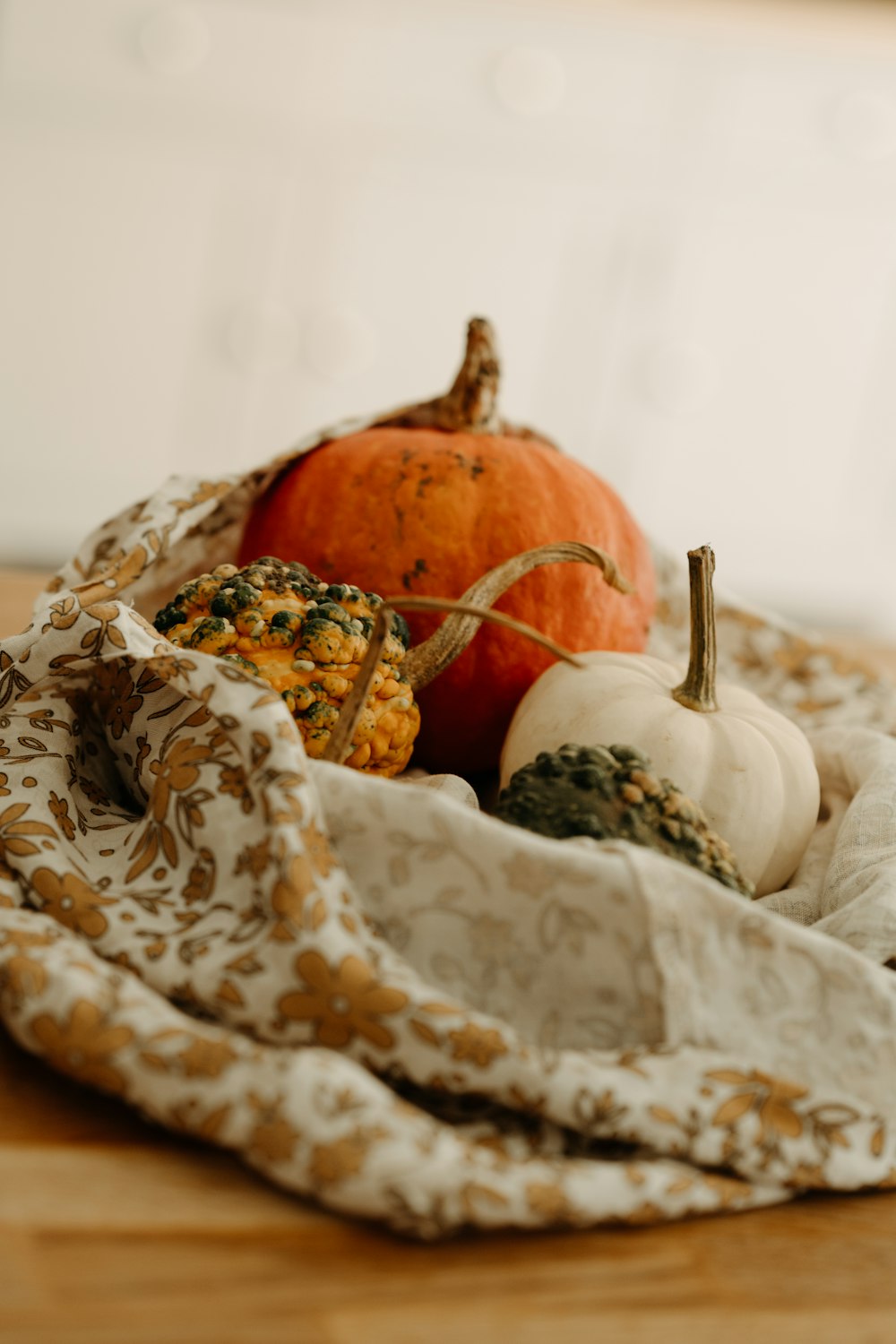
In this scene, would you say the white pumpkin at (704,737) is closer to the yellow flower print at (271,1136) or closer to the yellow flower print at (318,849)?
the yellow flower print at (318,849)

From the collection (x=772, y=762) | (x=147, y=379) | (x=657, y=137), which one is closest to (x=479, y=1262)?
(x=772, y=762)

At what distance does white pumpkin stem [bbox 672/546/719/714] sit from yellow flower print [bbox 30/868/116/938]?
0.40 metres

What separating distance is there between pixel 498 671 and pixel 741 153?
7.91 ft

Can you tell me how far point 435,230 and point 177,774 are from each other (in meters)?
2.45

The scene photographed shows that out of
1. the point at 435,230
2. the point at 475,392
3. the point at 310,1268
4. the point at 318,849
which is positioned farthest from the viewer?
the point at 435,230

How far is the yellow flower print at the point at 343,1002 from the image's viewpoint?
1.76 feet

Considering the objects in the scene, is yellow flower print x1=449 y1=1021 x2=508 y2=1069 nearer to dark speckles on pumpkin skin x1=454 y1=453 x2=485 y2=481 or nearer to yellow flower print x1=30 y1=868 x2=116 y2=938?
yellow flower print x1=30 y1=868 x2=116 y2=938

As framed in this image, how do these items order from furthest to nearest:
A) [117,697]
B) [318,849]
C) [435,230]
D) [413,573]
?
1. [435,230]
2. [413,573]
3. [117,697]
4. [318,849]

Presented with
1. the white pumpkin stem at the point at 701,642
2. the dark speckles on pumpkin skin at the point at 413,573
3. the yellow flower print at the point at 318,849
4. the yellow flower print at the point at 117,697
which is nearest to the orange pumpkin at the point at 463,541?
the dark speckles on pumpkin skin at the point at 413,573

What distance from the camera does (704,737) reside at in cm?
81

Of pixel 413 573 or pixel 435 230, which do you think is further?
pixel 435 230

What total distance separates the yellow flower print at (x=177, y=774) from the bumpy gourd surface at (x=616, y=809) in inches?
6.3

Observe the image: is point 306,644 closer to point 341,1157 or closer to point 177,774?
point 177,774

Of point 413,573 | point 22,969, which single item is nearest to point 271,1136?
point 22,969
